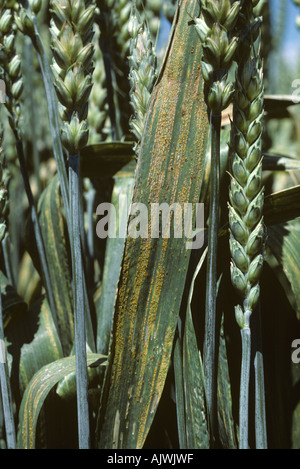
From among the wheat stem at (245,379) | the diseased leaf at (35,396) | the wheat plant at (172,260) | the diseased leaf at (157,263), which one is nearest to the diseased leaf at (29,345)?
the wheat plant at (172,260)

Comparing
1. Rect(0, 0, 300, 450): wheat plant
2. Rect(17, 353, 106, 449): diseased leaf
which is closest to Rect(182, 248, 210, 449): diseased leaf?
Rect(0, 0, 300, 450): wheat plant

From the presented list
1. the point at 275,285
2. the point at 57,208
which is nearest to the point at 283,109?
the point at 275,285

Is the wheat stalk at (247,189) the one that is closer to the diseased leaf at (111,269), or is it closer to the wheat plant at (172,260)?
the wheat plant at (172,260)

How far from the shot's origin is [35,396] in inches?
25.5

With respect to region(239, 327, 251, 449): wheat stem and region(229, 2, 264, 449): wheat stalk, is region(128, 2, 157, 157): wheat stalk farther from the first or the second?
region(239, 327, 251, 449): wheat stem

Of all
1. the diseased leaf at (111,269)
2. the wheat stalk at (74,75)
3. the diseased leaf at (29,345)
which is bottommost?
the diseased leaf at (29,345)

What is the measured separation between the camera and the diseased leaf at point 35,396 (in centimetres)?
64

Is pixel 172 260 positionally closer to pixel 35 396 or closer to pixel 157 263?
pixel 157 263

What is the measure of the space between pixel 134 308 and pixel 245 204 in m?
0.19

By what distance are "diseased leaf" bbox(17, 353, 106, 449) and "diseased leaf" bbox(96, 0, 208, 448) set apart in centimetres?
8

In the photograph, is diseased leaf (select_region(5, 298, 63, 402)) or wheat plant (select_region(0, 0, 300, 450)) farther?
diseased leaf (select_region(5, 298, 63, 402))

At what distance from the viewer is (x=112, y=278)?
798 millimetres

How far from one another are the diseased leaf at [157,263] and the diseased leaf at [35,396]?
0.27ft

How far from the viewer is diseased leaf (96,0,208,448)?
60cm
